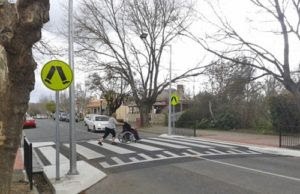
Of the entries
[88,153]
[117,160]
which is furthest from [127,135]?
[117,160]

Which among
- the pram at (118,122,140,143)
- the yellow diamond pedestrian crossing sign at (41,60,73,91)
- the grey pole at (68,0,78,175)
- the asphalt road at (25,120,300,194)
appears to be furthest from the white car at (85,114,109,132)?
the yellow diamond pedestrian crossing sign at (41,60,73,91)

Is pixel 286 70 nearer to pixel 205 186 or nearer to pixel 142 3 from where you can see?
pixel 205 186

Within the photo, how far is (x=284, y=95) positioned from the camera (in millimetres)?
32500

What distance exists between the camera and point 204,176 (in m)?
13.6

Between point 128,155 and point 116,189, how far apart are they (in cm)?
739

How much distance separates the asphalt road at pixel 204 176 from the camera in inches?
459

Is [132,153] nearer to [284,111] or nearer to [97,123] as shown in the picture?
[284,111]

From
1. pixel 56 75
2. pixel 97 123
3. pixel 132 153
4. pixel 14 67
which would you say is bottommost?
pixel 132 153

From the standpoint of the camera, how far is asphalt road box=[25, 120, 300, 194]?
11664mm

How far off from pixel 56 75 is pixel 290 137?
671 inches

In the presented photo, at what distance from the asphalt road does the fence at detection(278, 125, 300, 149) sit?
508 centimetres

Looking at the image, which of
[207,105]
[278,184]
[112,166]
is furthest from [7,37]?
[207,105]

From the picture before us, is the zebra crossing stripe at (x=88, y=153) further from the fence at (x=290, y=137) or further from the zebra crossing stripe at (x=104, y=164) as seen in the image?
the fence at (x=290, y=137)

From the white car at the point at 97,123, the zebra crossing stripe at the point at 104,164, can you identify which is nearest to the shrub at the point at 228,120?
the white car at the point at 97,123
